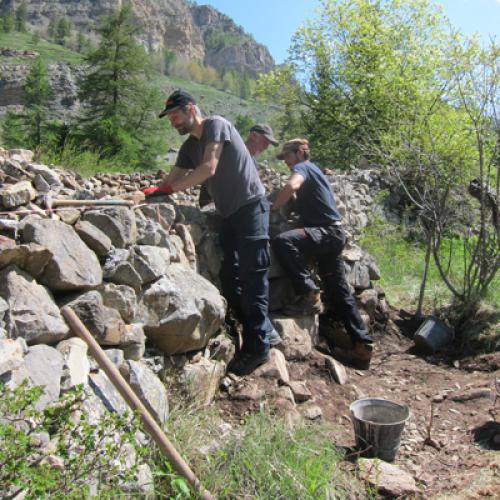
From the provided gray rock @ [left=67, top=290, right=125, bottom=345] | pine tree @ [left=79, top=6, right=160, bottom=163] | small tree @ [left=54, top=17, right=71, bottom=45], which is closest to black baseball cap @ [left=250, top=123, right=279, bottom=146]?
gray rock @ [left=67, top=290, right=125, bottom=345]

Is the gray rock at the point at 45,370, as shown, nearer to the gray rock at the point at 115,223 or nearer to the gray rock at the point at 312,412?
the gray rock at the point at 115,223

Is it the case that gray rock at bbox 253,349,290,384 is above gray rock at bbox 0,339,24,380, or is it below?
below

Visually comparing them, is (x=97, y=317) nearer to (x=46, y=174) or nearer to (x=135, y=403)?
(x=135, y=403)

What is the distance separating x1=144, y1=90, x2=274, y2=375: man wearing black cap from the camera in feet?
13.1

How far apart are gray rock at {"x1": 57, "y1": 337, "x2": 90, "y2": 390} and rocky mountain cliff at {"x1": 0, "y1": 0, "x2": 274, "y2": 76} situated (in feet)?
357

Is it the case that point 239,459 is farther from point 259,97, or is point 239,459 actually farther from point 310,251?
point 259,97

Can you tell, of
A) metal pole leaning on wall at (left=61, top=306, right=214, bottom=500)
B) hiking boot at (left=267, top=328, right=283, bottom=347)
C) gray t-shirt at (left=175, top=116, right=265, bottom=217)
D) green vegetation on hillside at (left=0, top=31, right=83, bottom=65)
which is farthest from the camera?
green vegetation on hillside at (left=0, top=31, right=83, bottom=65)

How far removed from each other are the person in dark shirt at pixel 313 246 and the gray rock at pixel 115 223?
160 cm

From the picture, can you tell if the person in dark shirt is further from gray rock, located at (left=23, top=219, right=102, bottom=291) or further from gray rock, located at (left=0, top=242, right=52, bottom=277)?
gray rock, located at (left=0, top=242, right=52, bottom=277)

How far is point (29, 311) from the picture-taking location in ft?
9.04

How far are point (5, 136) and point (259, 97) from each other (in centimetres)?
864

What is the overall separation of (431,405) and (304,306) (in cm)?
141

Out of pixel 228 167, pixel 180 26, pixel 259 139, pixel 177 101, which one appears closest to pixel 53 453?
pixel 228 167

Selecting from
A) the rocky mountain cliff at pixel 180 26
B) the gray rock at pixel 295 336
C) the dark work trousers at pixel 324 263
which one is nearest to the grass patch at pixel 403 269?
the dark work trousers at pixel 324 263
